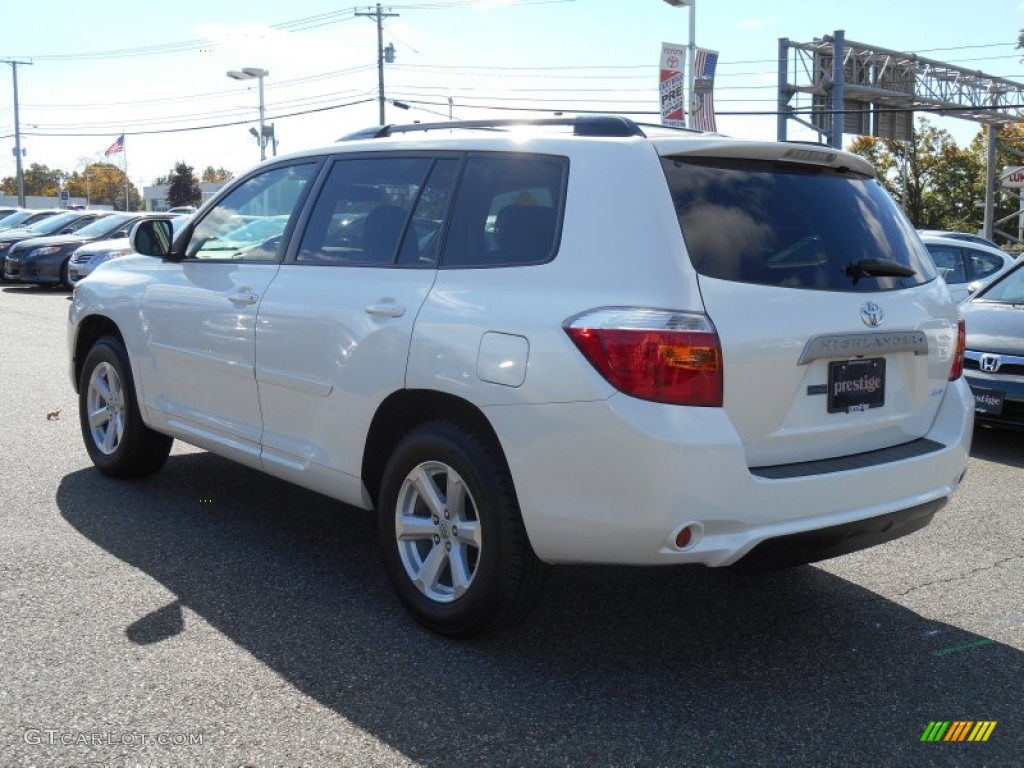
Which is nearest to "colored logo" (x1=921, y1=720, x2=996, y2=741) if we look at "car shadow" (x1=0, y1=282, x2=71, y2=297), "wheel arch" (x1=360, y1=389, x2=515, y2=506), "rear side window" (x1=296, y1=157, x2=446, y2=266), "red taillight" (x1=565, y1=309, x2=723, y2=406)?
"red taillight" (x1=565, y1=309, x2=723, y2=406)

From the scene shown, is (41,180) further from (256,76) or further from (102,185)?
(256,76)

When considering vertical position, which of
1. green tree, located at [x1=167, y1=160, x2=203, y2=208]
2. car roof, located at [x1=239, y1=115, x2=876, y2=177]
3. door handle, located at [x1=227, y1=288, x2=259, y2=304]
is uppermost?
green tree, located at [x1=167, y1=160, x2=203, y2=208]

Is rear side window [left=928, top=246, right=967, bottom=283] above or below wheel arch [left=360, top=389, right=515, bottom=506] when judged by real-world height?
above

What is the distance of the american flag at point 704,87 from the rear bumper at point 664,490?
20078 millimetres

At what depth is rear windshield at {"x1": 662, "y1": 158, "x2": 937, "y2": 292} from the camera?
3.58 m

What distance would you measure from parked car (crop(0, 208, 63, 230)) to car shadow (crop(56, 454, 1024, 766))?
26711 millimetres

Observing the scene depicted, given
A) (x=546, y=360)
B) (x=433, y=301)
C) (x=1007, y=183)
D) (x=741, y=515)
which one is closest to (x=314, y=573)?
(x=433, y=301)

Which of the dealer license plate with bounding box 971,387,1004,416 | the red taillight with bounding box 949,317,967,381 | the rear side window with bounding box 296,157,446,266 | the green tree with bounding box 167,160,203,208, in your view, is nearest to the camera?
the red taillight with bounding box 949,317,967,381

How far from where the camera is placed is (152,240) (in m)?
5.70

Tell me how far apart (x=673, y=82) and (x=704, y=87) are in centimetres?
134

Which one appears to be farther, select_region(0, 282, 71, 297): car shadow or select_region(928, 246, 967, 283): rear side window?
select_region(0, 282, 71, 297): car shadow

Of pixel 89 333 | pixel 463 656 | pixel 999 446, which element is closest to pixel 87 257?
pixel 89 333

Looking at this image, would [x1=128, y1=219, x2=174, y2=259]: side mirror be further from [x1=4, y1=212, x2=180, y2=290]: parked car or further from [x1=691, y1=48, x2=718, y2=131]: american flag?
[x1=691, y1=48, x2=718, y2=131]: american flag

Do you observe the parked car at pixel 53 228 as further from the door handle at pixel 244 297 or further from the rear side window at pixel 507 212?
the rear side window at pixel 507 212
